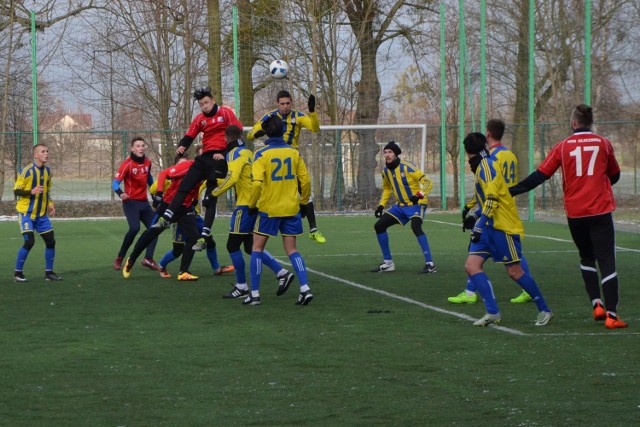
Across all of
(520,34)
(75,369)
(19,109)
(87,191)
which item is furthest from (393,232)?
(75,369)

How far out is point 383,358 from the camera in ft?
24.7

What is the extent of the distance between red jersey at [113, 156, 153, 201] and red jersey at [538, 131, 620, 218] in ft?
23.8

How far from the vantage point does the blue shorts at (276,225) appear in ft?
34.5

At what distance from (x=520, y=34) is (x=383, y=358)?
842 inches

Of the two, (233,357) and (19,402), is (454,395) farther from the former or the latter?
(19,402)

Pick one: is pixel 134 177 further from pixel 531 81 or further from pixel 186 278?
pixel 531 81

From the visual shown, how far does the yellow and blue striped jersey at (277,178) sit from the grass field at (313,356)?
1.02 metres

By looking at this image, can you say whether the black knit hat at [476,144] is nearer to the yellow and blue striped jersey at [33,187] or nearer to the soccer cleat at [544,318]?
the soccer cleat at [544,318]

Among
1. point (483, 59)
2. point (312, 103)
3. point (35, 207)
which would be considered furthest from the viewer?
A: point (483, 59)

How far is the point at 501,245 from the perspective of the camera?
903 cm

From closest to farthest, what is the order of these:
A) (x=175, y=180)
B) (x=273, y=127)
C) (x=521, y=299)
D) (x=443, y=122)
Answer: (x=273, y=127) < (x=521, y=299) < (x=175, y=180) < (x=443, y=122)

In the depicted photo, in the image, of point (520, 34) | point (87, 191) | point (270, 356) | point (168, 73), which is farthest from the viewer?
point (168, 73)

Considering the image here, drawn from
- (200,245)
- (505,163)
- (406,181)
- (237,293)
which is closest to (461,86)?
(406,181)

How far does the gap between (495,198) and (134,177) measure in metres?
7.13
